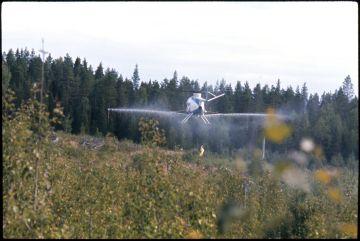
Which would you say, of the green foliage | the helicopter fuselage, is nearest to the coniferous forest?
the green foliage

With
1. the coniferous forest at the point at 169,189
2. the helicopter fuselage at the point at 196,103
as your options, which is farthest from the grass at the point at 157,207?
the helicopter fuselage at the point at 196,103

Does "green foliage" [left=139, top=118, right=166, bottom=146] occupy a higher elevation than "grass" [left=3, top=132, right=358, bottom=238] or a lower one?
higher

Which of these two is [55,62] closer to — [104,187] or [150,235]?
[104,187]

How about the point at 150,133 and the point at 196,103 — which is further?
the point at 196,103

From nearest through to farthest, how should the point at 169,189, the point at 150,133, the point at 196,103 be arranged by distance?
the point at 169,189, the point at 150,133, the point at 196,103

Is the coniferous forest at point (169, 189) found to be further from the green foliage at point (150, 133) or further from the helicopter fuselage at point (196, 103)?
the helicopter fuselage at point (196, 103)

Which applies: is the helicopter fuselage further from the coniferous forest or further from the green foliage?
the green foliage

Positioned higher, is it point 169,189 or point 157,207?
point 169,189

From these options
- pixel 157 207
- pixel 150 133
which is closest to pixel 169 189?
pixel 157 207

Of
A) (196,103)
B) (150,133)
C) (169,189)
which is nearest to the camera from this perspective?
(169,189)

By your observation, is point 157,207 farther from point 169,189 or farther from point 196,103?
point 196,103

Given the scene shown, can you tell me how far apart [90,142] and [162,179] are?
118ft

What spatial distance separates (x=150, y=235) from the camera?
6680mm

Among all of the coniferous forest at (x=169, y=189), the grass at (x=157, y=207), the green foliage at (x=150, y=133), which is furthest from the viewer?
the green foliage at (x=150, y=133)
